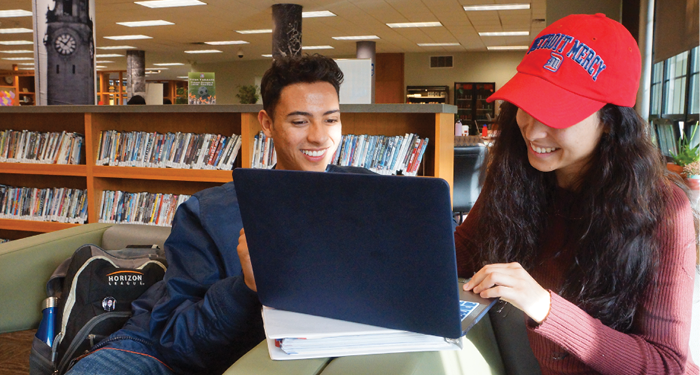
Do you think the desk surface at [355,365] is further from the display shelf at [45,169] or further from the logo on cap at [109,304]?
the display shelf at [45,169]

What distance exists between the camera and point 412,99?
16.9m

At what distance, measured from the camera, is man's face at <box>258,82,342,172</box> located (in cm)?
160

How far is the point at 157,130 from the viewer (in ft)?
12.8

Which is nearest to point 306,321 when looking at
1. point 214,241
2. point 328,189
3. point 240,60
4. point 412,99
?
point 328,189

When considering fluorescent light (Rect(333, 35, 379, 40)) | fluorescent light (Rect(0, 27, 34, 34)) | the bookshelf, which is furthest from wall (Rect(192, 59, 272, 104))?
the bookshelf

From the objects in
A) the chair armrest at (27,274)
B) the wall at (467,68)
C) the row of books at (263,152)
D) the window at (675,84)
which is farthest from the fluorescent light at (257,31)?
the chair armrest at (27,274)

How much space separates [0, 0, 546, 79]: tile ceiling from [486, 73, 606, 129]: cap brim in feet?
29.1

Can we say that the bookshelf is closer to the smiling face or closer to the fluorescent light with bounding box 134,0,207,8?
the smiling face

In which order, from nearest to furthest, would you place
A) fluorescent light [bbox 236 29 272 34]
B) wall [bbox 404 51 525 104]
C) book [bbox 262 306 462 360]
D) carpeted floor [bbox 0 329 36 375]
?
book [bbox 262 306 462 360]
carpeted floor [bbox 0 329 36 375]
fluorescent light [bbox 236 29 272 34]
wall [bbox 404 51 525 104]

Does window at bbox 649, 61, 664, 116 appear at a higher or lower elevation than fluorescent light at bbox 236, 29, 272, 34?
lower

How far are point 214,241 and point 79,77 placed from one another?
4.13m

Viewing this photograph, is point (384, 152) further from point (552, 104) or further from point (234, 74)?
point (234, 74)

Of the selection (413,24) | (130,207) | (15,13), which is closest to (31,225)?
(130,207)

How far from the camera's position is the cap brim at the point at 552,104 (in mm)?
955
